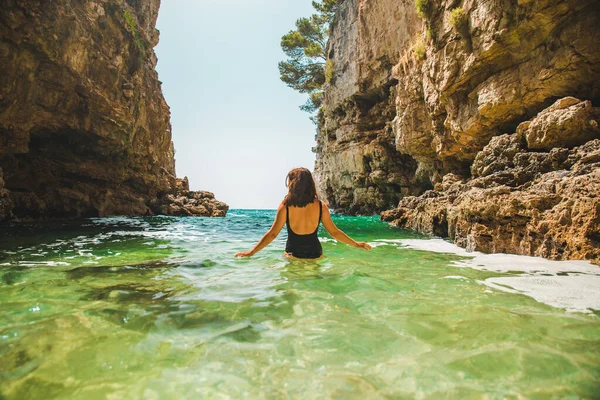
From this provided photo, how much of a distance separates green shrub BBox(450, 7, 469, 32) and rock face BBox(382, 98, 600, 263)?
17.0ft

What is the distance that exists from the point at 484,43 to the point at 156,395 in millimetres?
13091

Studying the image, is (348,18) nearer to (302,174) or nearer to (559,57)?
(559,57)

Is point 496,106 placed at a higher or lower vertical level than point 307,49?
lower

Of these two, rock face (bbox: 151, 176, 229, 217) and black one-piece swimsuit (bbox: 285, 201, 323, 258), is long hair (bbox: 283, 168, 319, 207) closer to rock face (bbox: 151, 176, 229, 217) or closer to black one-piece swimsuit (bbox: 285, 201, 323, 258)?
black one-piece swimsuit (bbox: 285, 201, 323, 258)

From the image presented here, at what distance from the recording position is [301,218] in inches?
175

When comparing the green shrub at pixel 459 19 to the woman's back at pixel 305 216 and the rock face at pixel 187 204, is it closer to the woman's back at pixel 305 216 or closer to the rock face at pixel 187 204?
the woman's back at pixel 305 216

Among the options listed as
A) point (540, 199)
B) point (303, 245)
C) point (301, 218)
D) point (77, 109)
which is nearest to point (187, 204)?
point (77, 109)

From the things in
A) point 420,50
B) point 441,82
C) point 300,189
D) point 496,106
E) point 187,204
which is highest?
point 420,50

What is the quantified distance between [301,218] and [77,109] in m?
16.0

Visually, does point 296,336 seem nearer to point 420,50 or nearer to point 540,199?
point 540,199

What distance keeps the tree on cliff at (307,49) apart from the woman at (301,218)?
3056cm

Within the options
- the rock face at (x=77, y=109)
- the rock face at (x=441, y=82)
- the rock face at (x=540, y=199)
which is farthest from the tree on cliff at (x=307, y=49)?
the rock face at (x=540, y=199)

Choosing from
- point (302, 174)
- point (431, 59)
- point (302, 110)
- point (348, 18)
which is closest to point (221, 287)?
point (302, 174)

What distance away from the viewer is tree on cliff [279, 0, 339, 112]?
31641 mm
